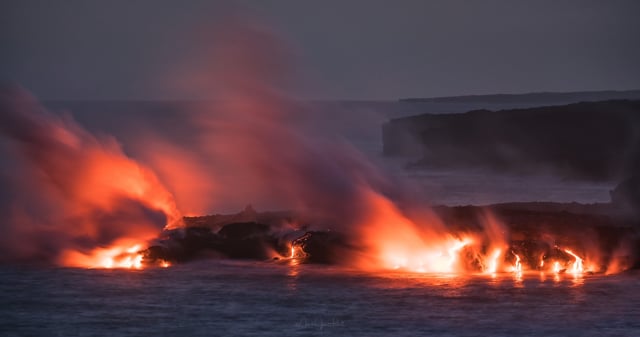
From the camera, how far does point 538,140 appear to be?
63.0m

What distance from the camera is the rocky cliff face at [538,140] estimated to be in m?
57.0

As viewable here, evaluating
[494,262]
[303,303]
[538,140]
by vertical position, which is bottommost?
[303,303]

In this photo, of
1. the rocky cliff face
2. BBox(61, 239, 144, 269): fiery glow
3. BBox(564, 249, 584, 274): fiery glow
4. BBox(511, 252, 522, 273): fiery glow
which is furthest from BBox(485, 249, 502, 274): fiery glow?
the rocky cliff face

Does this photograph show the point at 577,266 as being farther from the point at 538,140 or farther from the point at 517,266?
the point at 538,140

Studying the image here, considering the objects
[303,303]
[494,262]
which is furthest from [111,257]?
[494,262]

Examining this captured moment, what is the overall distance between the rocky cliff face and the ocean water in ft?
98.1

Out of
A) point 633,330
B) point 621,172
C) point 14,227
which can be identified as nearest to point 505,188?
point 621,172

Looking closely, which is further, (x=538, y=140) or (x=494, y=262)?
(x=538, y=140)

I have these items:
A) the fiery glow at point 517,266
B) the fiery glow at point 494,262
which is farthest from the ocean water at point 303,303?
the fiery glow at point 494,262

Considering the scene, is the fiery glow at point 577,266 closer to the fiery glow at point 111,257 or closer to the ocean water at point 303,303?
the ocean water at point 303,303

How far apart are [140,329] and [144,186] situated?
8.89 m

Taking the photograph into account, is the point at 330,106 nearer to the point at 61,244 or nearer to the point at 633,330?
the point at 61,244

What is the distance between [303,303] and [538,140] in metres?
43.2

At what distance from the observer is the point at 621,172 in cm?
5044
